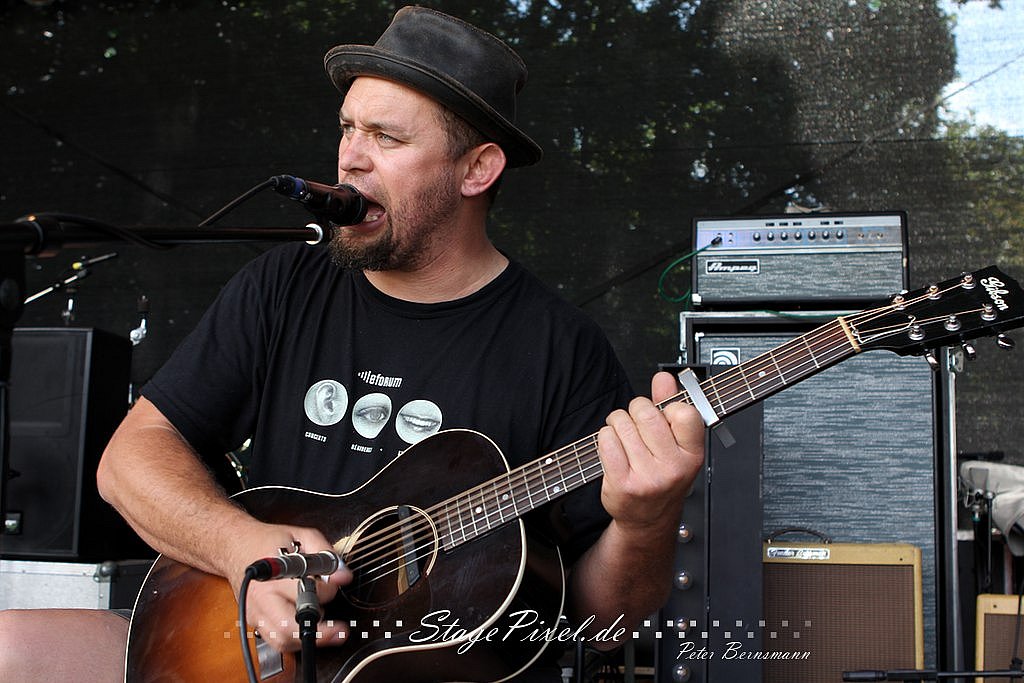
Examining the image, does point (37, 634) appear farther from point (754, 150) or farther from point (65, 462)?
point (754, 150)

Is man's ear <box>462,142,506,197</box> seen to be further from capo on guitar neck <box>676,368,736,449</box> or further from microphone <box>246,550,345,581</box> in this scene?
microphone <box>246,550,345,581</box>

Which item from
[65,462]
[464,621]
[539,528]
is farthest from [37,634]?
[65,462]

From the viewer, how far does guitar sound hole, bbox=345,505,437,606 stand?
1803 mm

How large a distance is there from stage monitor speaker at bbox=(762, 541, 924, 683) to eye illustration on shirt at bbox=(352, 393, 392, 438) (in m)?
1.18

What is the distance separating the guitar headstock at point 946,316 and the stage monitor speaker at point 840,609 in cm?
112

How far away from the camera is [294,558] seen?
159cm

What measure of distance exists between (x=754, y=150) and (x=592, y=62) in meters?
0.75

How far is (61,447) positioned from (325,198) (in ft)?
7.56

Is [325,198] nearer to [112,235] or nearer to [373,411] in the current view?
[112,235]

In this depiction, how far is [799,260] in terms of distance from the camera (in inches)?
125

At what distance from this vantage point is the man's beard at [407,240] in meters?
2.23

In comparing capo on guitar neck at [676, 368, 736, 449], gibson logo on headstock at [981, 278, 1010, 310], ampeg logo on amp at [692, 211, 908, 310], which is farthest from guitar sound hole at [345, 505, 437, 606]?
ampeg logo on amp at [692, 211, 908, 310]

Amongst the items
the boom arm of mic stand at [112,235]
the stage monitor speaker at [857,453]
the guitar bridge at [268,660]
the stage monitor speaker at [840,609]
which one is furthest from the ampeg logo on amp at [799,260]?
the guitar bridge at [268,660]

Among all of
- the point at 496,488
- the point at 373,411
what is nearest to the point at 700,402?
the point at 496,488
